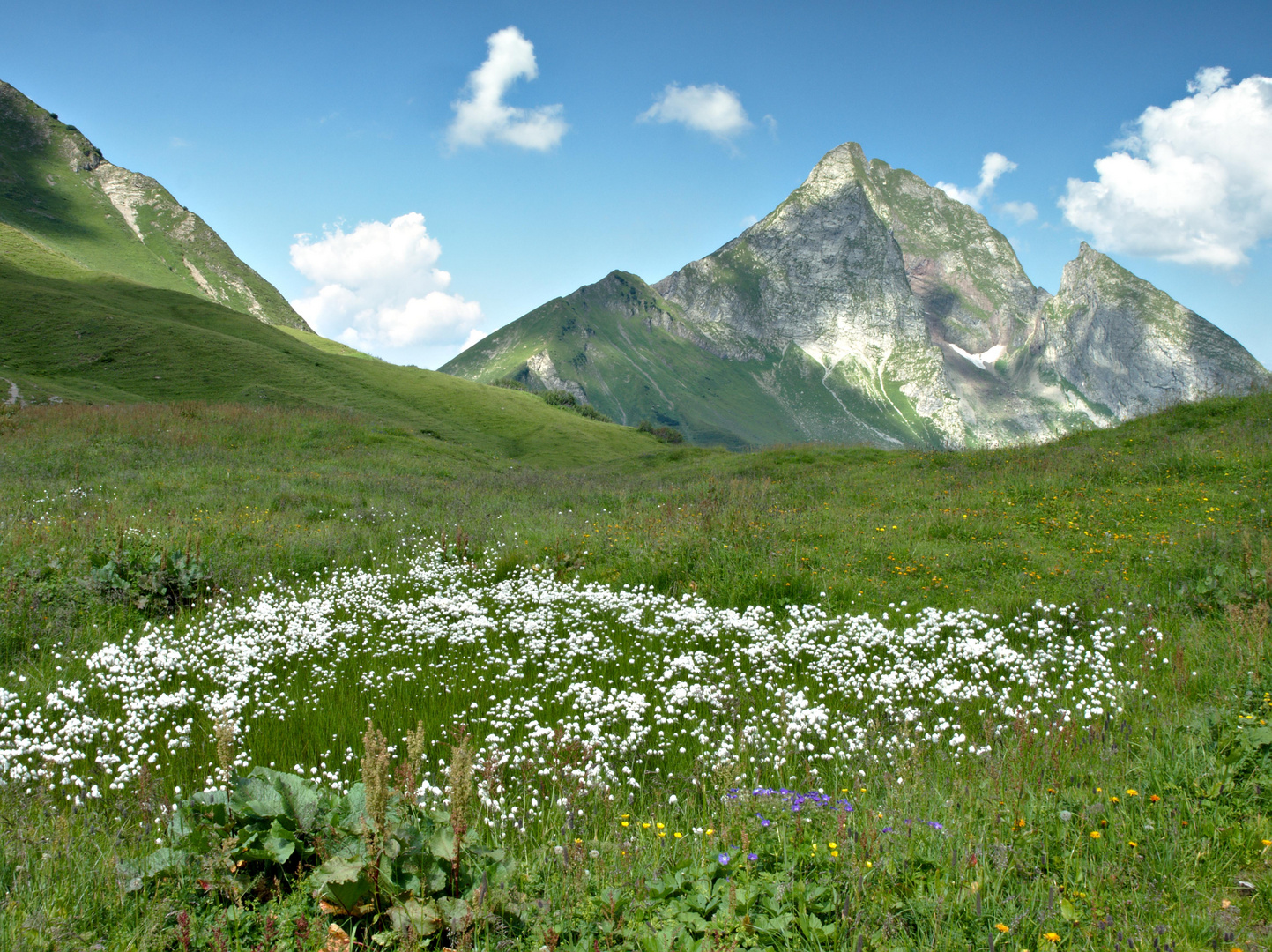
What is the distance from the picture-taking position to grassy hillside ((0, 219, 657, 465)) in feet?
156

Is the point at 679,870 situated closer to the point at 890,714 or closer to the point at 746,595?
the point at 890,714

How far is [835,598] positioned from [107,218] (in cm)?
20693

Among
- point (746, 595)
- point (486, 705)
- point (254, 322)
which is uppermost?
point (254, 322)

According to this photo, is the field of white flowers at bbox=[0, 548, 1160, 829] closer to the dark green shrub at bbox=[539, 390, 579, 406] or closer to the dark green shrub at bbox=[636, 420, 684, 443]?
the dark green shrub at bbox=[636, 420, 684, 443]

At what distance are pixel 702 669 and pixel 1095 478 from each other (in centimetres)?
1458

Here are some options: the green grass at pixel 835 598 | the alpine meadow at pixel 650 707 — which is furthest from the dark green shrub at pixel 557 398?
the alpine meadow at pixel 650 707

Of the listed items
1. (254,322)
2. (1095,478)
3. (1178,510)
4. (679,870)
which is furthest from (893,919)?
(254,322)

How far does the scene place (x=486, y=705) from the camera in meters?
7.38

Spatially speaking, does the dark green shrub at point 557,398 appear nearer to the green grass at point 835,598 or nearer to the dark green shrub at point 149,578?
the green grass at point 835,598

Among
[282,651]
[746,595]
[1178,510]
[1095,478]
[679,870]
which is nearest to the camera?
[679,870]

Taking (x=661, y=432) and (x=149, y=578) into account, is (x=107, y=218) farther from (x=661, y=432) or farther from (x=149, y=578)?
(x=149, y=578)

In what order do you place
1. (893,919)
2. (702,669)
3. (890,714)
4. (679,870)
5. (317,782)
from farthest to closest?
1. (702,669)
2. (890,714)
3. (317,782)
4. (679,870)
5. (893,919)

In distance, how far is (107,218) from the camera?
509 ft

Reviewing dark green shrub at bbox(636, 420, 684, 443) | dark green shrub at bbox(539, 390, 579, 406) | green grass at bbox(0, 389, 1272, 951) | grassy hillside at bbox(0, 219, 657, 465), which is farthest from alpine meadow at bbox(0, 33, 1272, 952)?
dark green shrub at bbox(539, 390, 579, 406)
